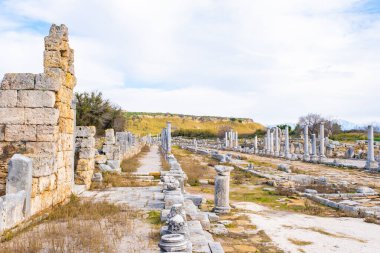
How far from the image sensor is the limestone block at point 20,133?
865 cm

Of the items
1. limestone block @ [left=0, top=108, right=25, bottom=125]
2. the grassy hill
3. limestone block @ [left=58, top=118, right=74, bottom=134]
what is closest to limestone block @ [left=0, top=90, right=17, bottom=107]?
limestone block @ [left=0, top=108, right=25, bottom=125]

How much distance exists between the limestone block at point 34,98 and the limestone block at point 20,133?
1.67 ft

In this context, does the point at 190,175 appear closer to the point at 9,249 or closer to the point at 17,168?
the point at 17,168

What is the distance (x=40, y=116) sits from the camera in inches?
341

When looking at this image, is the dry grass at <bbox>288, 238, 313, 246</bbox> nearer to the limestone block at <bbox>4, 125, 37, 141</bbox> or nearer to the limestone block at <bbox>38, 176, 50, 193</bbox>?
the limestone block at <bbox>38, 176, 50, 193</bbox>

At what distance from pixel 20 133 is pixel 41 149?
64 cm

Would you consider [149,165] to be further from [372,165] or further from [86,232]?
[86,232]

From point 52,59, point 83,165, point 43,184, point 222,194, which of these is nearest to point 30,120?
point 43,184

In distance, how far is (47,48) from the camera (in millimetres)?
9508

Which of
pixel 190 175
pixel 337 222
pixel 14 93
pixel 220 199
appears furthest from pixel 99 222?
pixel 190 175

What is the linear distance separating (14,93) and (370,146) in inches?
927

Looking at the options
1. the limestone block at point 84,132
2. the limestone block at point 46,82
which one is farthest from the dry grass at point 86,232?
the limestone block at point 84,132

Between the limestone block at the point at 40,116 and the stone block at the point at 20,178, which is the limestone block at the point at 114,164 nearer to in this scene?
the limestone block at the point at 40,116

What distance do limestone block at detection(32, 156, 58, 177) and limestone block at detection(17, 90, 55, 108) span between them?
1281 mm
